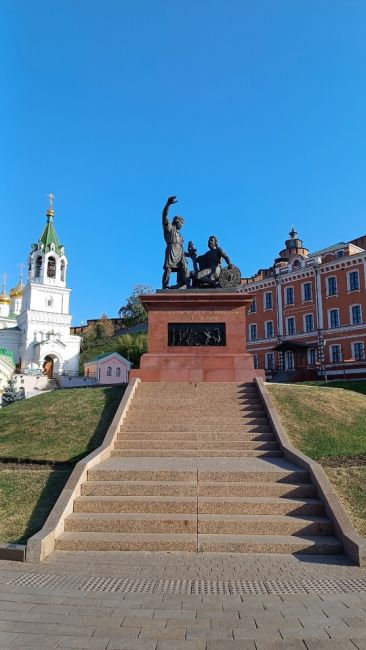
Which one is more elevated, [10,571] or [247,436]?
[247,436]

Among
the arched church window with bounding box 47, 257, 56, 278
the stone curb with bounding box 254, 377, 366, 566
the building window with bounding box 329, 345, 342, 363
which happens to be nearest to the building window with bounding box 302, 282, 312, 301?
the building window with bounding box 329, 345, 342, 363

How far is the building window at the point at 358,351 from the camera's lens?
43.7m

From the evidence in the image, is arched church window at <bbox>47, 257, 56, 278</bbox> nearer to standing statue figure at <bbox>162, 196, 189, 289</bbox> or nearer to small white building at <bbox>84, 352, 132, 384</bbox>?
small white building at <bbox>84, 352, 132, 384</bbox>

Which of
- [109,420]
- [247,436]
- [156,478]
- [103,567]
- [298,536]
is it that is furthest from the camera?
[109,420]

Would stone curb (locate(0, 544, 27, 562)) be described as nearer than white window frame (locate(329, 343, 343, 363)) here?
Yes

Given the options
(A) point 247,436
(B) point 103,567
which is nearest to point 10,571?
(B) point 103,567

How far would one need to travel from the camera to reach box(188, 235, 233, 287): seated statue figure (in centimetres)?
1797

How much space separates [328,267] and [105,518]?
44584 millimetres

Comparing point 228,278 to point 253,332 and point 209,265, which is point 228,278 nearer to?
point 209,265

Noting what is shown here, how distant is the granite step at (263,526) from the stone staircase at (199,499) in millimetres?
14

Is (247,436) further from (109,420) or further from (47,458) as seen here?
(47,458)

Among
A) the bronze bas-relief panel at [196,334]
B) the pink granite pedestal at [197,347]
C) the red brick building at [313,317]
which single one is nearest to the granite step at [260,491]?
the pink granite pedestal at [197,347]

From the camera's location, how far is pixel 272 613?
16.0 feet

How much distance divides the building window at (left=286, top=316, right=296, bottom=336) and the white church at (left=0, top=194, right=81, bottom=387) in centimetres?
3346
